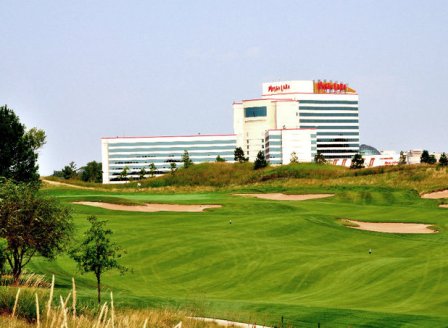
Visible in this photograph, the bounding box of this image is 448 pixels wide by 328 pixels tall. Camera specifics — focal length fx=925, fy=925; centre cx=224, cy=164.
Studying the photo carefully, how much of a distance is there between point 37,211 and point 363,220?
39.9 metres

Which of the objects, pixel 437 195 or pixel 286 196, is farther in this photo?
pixel 286 196

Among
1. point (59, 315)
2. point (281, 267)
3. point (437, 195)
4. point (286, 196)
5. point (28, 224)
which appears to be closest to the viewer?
point (59, 315)

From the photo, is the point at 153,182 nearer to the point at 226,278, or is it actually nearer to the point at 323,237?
the point at 323,237

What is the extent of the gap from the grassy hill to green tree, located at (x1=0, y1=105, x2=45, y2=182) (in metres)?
32.4

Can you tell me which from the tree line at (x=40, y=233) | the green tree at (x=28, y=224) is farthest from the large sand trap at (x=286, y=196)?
the green tree at (x=28, y=224)

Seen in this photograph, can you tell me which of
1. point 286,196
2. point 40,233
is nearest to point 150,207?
point 286,196

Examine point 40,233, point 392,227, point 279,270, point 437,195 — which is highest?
point 437,195

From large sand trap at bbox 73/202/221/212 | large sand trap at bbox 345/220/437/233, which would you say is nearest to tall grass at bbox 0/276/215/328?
large sand trap at bbox 345/220/437/233

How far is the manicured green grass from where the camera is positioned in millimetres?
34375

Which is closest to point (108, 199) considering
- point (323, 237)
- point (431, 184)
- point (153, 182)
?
point (323, 237)

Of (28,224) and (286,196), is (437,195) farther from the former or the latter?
(28,224)

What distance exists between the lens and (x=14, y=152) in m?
115

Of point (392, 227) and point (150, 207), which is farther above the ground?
point (150, 207)

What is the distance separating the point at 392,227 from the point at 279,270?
1043 inches
